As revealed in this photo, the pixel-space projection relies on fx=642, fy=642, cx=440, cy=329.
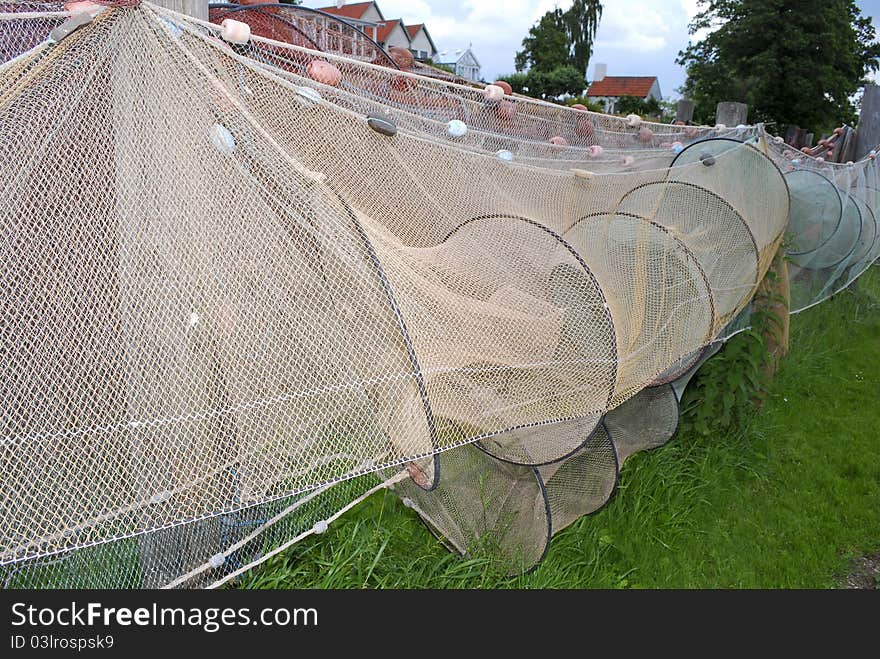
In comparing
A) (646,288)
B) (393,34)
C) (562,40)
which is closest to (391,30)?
(393,34)

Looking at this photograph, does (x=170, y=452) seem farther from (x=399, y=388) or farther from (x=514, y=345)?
(x=514, y=345)

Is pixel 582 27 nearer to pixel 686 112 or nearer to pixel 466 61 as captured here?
pixel 466 61

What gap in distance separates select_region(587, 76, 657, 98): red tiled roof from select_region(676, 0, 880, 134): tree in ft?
89.4

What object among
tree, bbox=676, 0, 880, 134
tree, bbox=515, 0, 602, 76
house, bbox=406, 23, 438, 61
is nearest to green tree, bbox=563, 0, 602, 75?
tree, bbox=515, 0, 602, 76

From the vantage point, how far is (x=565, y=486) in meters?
2.98

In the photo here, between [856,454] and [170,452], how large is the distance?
14.1 feet

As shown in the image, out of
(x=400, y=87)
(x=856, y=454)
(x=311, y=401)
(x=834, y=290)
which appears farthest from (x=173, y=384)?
(x=834, y=290)

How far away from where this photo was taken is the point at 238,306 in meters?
1.67

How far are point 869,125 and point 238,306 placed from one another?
8.50m

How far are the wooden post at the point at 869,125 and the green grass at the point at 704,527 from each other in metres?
4.28

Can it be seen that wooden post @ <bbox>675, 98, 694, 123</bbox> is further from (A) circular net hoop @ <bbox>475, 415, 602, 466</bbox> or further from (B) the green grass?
(A) circular net hoop @ <bbox>475, 415, 602, 466</bbox>

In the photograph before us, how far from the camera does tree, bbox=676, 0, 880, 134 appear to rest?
25266 mm

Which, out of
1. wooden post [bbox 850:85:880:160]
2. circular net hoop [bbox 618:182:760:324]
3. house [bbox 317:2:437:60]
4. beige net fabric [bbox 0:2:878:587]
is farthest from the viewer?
house [bbox 317:2:437:60]

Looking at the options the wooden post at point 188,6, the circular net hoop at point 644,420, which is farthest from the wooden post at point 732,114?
the wooden post at point 188,6
